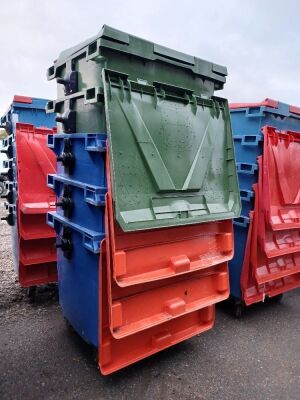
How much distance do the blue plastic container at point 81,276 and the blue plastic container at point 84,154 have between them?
0.39 metres

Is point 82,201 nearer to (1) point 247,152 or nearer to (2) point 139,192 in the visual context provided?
(2) point 139,192

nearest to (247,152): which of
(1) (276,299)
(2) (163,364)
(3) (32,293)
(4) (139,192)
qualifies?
(4) (139,192)

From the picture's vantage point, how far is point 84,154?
93.8 inches

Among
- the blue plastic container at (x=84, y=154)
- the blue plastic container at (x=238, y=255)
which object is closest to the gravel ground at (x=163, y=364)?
the blue plastic container at (x=238, y=255)

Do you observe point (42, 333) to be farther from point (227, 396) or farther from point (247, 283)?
point (247, 283)

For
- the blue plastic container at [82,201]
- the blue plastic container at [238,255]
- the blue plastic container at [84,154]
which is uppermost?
the blue plastic container at [84,154]

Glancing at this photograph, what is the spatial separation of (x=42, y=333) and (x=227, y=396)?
1.83 meters

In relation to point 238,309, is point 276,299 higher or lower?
lower

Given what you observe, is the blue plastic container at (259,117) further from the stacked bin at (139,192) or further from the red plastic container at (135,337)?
the red plastic container at (135,337)

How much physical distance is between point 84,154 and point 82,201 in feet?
1.19

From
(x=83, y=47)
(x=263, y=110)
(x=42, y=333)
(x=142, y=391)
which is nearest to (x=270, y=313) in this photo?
(x=142, y=391)

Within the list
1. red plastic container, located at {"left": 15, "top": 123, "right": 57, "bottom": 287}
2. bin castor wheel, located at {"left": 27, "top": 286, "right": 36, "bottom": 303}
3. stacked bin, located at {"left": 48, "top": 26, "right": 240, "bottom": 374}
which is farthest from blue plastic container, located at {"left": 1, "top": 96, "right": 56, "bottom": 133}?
bin castor wheel, located at {"left": 27, "top": 286, "right": 36, "bottom": 303}

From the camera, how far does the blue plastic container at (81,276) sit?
234 cm

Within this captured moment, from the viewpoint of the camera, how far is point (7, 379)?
2510 millimetres
